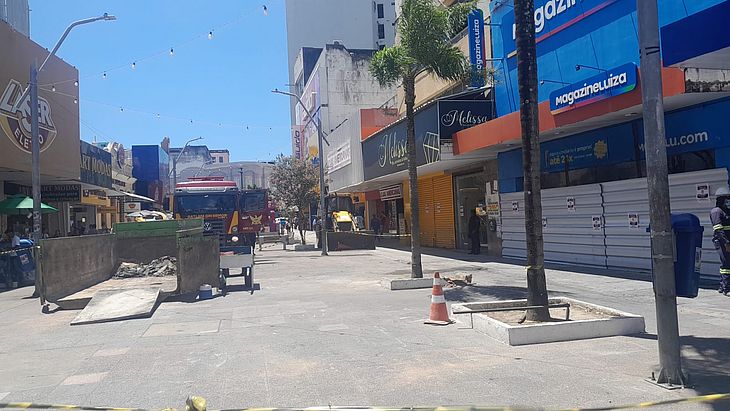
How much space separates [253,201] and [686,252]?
1891 centimetres

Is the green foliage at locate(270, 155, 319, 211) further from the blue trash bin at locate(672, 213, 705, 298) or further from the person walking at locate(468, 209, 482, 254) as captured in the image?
the blue trash bin at locate(672, 213, 705, 298)

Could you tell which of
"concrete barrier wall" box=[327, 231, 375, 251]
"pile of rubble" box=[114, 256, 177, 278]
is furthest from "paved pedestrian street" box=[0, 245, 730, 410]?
"concrete barrier wall" box=[327, 231, 375, 251]

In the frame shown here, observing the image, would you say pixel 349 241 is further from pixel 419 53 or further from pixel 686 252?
pixel 686 252

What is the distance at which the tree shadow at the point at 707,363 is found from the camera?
585cm

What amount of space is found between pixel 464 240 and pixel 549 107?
11.2m

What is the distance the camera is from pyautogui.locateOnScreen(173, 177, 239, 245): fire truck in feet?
75.6

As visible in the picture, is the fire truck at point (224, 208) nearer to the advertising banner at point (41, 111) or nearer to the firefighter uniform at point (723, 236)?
the advertising banner at point (41, 111)

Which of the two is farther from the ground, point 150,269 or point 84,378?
point 150,269

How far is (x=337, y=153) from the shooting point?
4003cm

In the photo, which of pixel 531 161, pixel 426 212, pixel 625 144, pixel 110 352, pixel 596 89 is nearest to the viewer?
pixel 110 352

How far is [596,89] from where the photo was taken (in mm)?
13133

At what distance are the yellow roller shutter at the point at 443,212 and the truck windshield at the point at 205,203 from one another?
30.2ft

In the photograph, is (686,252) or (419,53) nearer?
A: (686,252)

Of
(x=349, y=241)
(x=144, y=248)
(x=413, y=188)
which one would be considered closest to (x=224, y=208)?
(x=144, y=248)
